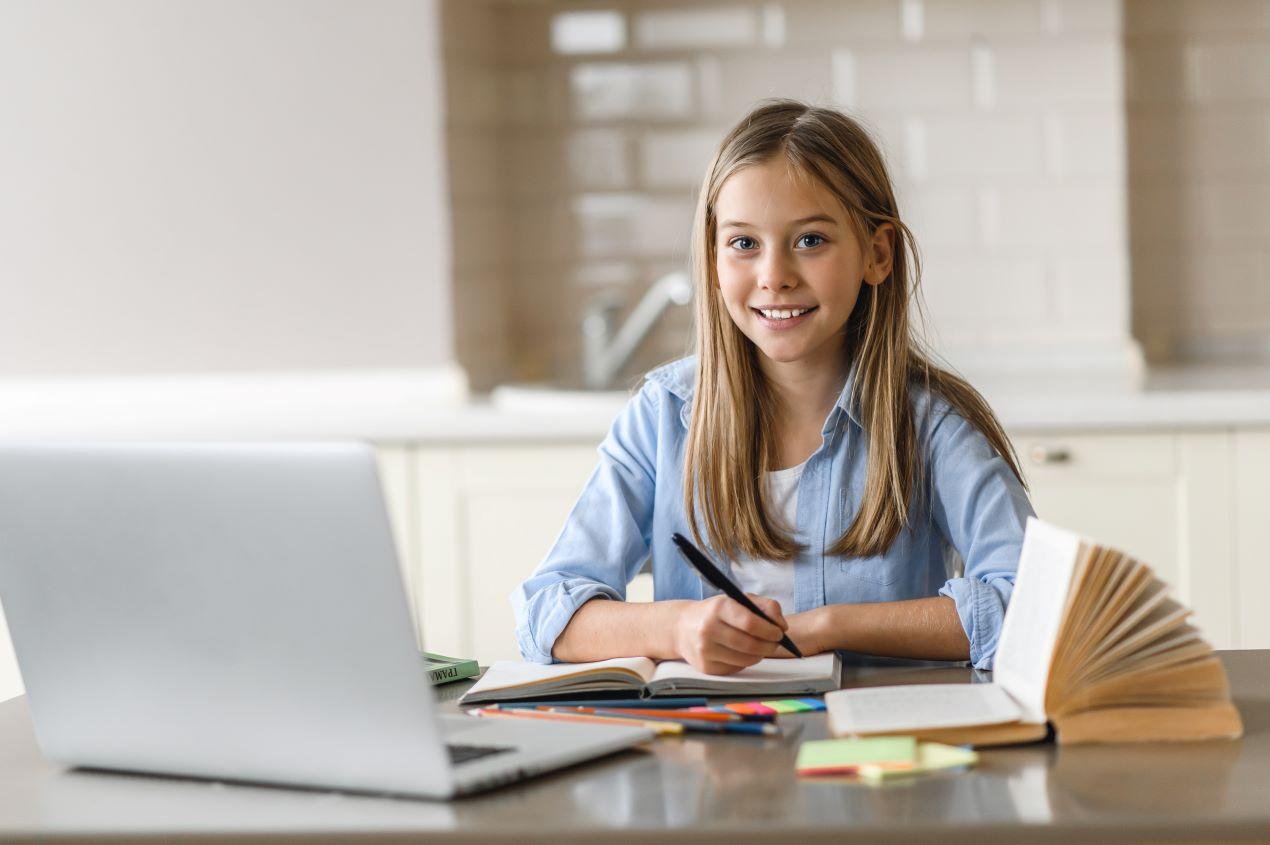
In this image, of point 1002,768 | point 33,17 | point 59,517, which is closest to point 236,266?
point 33,17

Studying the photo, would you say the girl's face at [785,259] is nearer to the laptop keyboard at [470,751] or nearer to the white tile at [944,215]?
the laptop keyboard at [470,751]

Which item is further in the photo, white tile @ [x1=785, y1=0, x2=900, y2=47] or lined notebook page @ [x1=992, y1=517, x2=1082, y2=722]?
white tile @ [x1=785, y1=0, x2=900, y2=47]

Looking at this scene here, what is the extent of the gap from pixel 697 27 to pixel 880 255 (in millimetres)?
1665

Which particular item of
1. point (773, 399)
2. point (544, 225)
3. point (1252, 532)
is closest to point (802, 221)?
point (773, 399)

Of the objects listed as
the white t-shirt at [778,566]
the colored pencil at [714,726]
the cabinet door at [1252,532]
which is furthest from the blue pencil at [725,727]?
the cabinet door at [1252,532]

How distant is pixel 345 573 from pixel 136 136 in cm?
216

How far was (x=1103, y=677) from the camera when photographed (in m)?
1.04

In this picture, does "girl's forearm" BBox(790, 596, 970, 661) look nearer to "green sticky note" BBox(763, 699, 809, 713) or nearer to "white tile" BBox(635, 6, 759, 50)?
"green sticky note" BBox(763, 699, 809, 713)

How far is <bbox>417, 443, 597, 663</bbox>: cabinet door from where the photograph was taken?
2588 millimetres

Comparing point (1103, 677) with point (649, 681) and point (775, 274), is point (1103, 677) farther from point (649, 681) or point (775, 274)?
Answer: point (775, 274)

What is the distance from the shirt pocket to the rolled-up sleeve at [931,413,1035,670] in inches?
1.7

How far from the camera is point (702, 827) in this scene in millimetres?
859

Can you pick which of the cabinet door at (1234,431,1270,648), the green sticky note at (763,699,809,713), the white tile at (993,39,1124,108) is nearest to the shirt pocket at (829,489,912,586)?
the green sticky note at (763,699,809,713)

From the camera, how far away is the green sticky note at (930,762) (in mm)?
948
